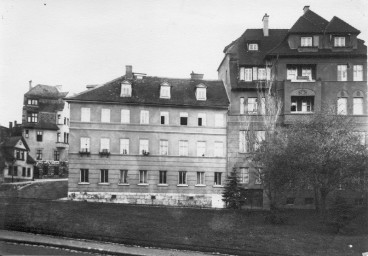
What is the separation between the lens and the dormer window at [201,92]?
44312 mm

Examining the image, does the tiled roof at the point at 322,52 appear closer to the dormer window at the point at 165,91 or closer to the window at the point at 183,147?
the dormer window at the point at 165,91

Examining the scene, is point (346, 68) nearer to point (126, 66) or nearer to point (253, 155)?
point (253, 155)

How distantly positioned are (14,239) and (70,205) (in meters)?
11.0

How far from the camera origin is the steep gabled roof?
42219 millimetres

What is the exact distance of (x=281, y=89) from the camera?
42.1 metres

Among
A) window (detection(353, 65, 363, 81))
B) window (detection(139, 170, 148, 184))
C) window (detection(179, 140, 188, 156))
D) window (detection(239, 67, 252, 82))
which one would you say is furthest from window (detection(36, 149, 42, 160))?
window (detection(353, 65, 363, 81))

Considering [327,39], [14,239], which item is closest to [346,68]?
[327,39]

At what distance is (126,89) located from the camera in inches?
1703

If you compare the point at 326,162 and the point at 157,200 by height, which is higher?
the point at 326,162

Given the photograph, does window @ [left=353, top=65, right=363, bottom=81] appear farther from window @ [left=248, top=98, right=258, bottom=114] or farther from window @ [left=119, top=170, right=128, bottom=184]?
window @ [left=119, top=170, right=128, bottom=184]

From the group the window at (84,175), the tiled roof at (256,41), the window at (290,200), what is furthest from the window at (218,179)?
the window at (84,175)

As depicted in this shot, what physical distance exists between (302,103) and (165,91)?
13.9 meters

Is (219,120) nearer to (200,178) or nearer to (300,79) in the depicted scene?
(200,178)

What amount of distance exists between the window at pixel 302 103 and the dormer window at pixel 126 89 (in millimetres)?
16411
